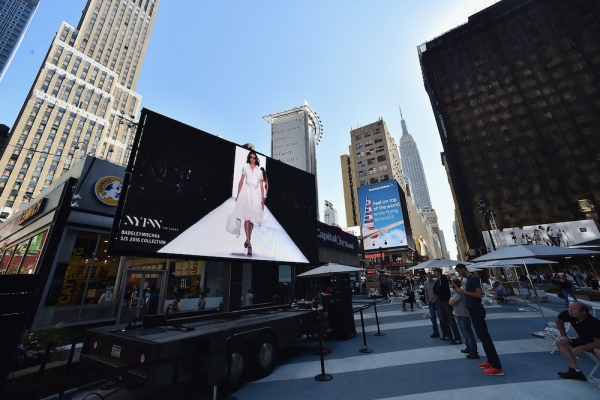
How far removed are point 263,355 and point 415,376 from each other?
345cm

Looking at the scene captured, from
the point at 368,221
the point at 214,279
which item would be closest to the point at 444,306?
the point at 214,279

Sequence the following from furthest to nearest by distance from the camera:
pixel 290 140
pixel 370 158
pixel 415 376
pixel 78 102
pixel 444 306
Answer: pixel 78 102 → pixel 370 158 → pixel 290 140 → pixel 444 306 → pixel 415 376

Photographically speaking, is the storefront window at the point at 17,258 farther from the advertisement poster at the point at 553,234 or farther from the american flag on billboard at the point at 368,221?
the advertisement poster at the point at 553,234

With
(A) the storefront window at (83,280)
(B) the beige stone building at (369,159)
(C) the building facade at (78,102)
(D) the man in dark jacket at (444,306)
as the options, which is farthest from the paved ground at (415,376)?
(B) the beige stone building at (369,159)

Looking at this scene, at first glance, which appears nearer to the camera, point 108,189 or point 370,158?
point 108,189

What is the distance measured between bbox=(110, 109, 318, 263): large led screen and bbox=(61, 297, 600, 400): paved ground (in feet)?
12.0

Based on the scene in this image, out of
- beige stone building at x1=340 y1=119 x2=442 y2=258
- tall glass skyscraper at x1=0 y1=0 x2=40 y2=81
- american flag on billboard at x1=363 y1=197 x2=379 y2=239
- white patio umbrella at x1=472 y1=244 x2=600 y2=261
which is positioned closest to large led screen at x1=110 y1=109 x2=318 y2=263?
white patio umbrella at x1=472 y1=244 x2=600 y2=261

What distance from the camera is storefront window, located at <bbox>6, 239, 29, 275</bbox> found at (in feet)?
41.3

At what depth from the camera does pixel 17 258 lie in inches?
512

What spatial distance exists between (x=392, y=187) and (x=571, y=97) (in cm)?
4211

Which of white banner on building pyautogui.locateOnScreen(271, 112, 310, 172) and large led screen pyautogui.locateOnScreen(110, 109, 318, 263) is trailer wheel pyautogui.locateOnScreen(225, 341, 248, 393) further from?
white banner on building pyautogui.locateOnScreen(271, 112, 310, 172)

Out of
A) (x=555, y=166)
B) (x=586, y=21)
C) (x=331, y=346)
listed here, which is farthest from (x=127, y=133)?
(x=586, y=21)

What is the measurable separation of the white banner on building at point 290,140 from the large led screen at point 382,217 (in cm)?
2008

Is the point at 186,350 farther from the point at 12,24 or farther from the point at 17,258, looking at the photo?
the point at 12,24
